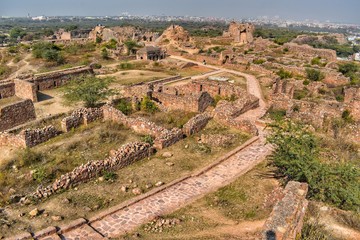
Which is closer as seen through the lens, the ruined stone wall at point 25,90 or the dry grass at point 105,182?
the dry grass at point 105,182

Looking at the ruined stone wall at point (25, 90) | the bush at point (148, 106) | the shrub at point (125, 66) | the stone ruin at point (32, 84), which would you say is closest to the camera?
the bush at point (148, 106)

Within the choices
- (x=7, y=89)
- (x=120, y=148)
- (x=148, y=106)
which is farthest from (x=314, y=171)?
(x=7, y=89)

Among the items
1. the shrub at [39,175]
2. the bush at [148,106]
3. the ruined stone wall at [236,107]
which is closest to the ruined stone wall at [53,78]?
the bush at [148,106]

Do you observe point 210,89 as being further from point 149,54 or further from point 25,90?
point 149,54

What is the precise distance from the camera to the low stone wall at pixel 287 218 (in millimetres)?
7091

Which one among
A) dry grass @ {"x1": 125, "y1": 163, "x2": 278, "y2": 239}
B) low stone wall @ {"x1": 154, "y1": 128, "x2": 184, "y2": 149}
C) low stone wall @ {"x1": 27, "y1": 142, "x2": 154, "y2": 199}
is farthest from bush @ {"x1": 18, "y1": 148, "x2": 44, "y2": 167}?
dry grass @ {"x1": 125, "y1": 163, "x2": 278, "y2": 239}

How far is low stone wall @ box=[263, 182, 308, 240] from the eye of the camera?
7.09m

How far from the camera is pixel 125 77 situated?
3453 cm

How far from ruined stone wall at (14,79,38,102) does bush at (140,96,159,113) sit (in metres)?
9.31

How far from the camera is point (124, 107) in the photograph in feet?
70.0

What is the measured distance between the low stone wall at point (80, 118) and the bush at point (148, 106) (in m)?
2.95

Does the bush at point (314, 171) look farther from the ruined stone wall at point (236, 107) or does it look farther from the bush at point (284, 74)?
the bush at point (284, 74)

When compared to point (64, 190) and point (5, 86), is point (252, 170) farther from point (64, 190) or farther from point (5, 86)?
point (5, 86)

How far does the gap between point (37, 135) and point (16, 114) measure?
15.4 feet
